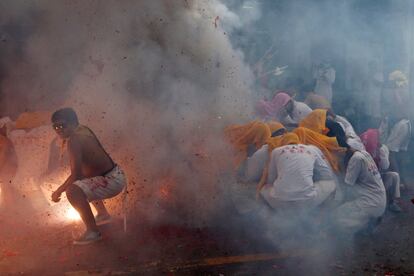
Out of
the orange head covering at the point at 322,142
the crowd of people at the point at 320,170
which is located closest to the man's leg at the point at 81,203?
the crowd of people at the point at 320,170

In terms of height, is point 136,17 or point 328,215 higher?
point 136,17

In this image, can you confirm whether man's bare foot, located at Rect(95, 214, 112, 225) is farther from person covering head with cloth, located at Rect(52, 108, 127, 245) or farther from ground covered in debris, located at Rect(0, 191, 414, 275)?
person covering head with cloth, located at Rect(52, 108, 127, 245)

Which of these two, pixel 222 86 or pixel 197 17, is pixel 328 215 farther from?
pixel 197 17

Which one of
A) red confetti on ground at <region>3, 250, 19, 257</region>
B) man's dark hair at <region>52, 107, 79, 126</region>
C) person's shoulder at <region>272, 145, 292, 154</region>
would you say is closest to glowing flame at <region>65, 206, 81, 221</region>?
red confetti on ground at <region>3, 250, 19, 257</region>

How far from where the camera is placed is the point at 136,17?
7.48m

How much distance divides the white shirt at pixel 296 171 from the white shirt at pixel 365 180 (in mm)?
302

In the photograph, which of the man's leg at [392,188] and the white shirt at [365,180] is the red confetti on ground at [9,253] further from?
the man's leg at [392,188]

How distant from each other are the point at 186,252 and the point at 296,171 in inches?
59.9

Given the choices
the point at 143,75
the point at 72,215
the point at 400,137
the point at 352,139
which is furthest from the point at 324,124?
the point at 72,215

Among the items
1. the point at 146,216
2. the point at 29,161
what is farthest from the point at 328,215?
the point at 29,161

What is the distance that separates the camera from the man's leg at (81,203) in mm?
5188

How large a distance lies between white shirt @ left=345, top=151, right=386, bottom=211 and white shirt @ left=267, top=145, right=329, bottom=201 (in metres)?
0.30

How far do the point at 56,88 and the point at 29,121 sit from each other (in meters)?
0.91

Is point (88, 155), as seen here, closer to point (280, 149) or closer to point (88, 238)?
point (88, 238)
